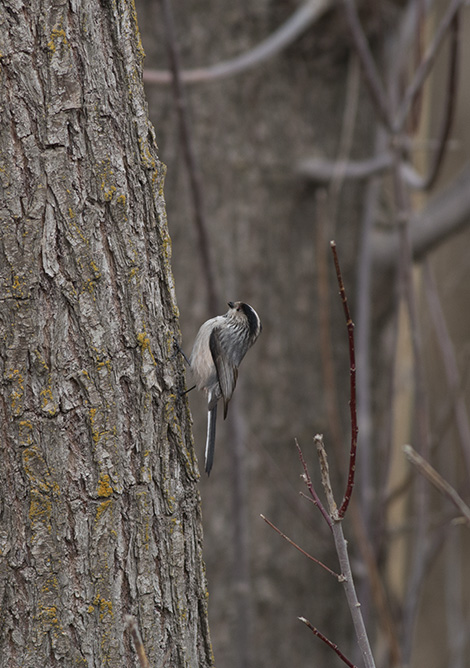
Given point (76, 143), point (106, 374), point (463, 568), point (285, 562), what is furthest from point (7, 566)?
point (463, 568)

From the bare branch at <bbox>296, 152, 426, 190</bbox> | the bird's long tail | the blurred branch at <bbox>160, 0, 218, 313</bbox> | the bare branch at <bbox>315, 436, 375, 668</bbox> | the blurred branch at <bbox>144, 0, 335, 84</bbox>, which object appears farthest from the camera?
the bare branch at <bbox>296, 152, 426, 190</bbox>

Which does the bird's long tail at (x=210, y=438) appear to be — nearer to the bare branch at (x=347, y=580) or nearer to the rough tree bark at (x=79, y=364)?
the rough tree bark at (x=79, y=364)

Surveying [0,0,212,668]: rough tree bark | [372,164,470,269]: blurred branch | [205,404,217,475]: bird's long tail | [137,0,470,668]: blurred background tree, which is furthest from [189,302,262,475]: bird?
[372,164,470,269]: blurred branch

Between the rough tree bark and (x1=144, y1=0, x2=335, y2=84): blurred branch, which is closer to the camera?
the rough tree bark

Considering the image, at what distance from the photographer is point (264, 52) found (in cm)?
329

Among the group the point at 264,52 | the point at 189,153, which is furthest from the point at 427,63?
the point at 189,153

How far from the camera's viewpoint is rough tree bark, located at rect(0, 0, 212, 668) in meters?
1.54

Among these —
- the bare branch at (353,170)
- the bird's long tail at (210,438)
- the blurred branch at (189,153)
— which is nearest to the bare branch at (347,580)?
the bird's long tail at (210,438)

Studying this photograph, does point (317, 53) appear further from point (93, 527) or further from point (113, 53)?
point (93, 527)

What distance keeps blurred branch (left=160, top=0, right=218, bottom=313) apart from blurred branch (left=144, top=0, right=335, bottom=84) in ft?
1.14

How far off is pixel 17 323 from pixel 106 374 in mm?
211

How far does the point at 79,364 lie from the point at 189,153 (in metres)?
1.39

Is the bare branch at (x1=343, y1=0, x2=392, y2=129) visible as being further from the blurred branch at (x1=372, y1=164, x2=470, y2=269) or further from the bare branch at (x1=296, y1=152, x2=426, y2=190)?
the blurred branch at (x1=372, y1=164, x2=470, y2=269)

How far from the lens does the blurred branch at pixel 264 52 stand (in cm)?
313
